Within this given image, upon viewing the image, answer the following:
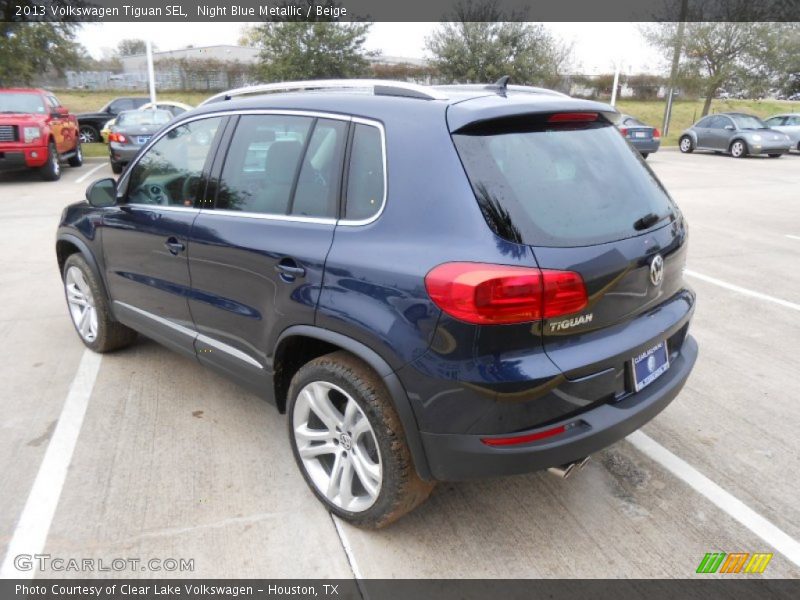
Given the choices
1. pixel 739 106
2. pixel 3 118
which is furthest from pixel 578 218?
pixel 739 106

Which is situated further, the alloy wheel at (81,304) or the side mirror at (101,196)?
the alloy wheel at (81,304)

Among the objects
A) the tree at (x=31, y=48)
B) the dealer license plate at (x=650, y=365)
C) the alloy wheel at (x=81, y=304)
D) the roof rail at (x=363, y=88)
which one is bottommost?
the alloy wheel at (x=81, y=304)

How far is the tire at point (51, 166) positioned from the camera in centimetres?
1329

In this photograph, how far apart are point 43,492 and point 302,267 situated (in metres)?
1.69

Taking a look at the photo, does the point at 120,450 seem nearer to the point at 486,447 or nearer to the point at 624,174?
the point at 486,447

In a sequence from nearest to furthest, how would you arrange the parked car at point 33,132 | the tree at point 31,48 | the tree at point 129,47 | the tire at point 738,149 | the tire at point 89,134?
the parked car at point 33,132 → the tire at point 738,149 → the tree at point 31,48 → the tire at point 89,134 → the tree at point 129,47

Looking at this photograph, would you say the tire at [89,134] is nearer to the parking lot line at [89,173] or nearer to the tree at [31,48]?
the tree at [31,48]

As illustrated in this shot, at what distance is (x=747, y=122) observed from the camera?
20.7 m

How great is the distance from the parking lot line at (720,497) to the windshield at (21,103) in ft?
47.3

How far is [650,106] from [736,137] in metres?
25.2

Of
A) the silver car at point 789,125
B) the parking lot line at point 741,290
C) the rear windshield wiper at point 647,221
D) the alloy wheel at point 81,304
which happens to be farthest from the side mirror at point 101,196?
the silver car at point 789,125

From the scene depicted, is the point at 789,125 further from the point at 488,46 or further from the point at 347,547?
the point at 347,547

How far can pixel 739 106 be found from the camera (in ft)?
135

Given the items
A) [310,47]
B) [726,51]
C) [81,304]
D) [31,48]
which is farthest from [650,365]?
[726,51]
